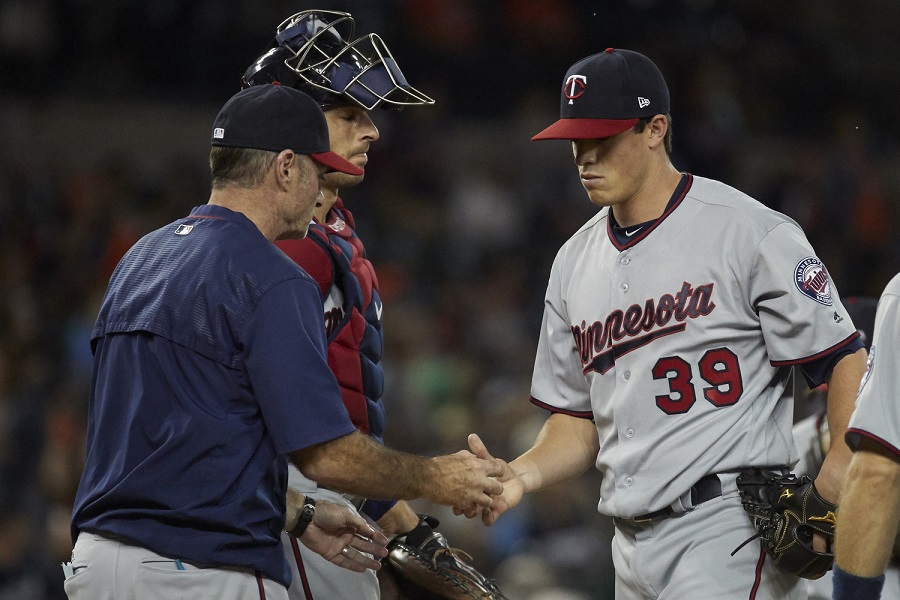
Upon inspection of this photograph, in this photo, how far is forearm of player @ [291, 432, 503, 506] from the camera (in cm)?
282

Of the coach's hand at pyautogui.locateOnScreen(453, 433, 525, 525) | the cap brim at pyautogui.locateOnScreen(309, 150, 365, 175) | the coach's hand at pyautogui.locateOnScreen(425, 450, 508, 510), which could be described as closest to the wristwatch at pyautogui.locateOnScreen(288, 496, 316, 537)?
the coach's hand at pyautogui.locateOnScreen(425, 450, 508, 510)

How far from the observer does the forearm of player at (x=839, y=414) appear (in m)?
3.15

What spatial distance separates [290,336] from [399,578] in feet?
4.36

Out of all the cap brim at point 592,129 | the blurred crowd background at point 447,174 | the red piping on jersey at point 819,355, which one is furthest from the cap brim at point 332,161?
the blurred crowd background at point 447,174

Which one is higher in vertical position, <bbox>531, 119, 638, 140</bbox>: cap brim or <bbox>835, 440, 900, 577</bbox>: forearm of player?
<bbox>531, 119, 638, 140</bbox>: cap brim

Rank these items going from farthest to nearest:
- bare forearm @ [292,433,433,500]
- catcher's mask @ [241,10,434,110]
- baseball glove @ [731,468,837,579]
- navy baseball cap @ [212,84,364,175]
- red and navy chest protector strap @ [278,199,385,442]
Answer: catcher's mask @ [241,10,434,110] < red and navy chest protector strap @ [278,199,385,442] < baseball glove @ [731,468,837,579] < navy baseball cap @ [212,84,364,175] < bare forearm @ [292,433,433,500]

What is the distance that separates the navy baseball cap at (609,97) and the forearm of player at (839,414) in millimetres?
901

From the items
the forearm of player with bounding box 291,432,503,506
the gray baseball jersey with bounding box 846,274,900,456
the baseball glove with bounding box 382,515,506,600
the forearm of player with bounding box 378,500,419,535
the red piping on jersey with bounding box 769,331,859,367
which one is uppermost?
the gray baseball jersey with bounding box 846,274,900,456

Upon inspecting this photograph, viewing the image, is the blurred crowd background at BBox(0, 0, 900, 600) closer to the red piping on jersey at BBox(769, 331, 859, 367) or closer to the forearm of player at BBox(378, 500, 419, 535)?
the forearm of player at BBox(378, 500, 419, 535)

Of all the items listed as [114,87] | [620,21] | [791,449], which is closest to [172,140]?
[114,87]

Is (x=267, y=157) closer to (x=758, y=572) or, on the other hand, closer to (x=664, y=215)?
(x=664, y=215)

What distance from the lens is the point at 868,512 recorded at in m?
2.58

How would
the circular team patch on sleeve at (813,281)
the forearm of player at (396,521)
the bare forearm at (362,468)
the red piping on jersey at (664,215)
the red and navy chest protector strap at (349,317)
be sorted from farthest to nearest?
1. the forearm of player at (396,521)
2. the red piping on jersey at (664,215)
3. the red and navy chest protector strap at (349,317)
4. the circular team patch on sleeve at (813,281)
5. the bare forearm at (362,468)

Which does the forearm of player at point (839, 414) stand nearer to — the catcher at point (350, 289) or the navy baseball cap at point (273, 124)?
the catcher at point (350, 289)
